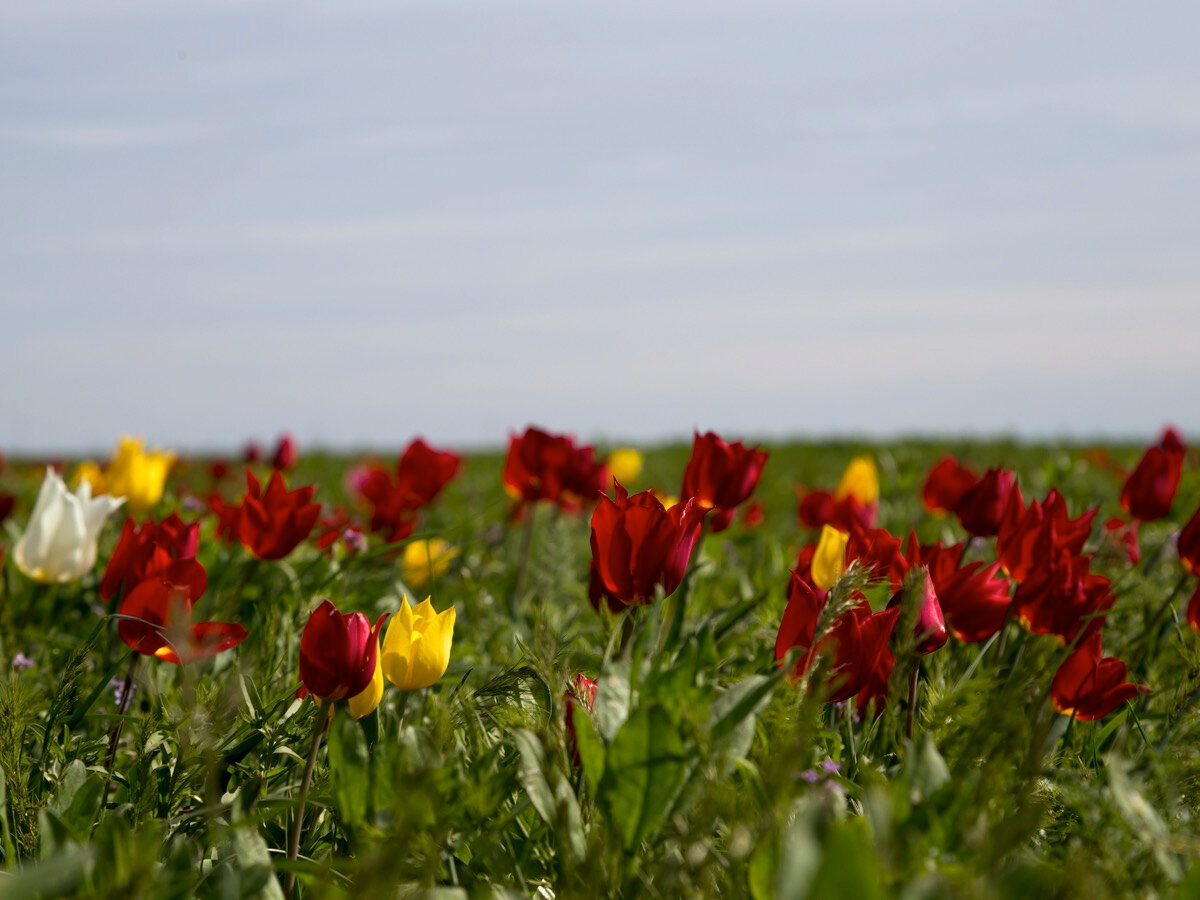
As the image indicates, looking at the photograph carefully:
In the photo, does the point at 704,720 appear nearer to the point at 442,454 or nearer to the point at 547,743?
the point at 547,743

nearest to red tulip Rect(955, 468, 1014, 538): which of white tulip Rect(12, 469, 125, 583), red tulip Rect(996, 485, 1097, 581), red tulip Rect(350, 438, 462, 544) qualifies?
red tulip Rect(996, 485, 1097, 581)

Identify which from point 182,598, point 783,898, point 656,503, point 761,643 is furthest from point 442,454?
point 783,898

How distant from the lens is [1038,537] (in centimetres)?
208

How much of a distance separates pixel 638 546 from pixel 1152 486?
5.22 feet

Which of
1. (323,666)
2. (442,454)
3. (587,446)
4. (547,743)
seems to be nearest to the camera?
(547,743)

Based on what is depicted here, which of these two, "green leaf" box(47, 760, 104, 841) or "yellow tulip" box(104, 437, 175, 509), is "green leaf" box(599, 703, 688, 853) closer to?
"green leaf" box(47, 760, 104, 841)

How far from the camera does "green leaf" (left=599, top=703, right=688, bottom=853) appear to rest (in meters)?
1.35

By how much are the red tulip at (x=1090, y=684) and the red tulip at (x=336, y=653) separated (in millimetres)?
1099

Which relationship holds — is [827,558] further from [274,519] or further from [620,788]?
[274,519]

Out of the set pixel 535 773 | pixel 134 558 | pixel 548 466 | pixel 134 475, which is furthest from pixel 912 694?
pixel 134 475

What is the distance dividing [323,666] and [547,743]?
0.42 metres

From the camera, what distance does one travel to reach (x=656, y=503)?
168cm

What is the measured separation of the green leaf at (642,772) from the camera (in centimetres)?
135

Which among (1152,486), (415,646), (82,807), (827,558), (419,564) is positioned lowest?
(82,807)
